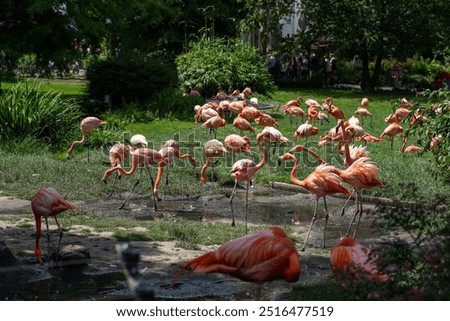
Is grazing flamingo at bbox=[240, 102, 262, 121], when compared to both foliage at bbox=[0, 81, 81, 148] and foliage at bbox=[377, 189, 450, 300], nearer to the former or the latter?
foliage at bbox=[0, 81, 81, 148]

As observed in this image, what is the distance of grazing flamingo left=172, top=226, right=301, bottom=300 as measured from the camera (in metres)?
6.83

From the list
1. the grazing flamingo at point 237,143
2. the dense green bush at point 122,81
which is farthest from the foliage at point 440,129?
the dense green bush at point 122,81

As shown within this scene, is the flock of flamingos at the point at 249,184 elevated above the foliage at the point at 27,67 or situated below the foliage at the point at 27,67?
below

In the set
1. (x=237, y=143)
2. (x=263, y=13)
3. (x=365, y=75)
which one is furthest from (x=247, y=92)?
(x=263, y=13)

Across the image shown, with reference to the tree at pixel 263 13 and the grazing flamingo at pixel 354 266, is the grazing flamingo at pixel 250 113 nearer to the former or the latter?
the grazing flamingo at pixel 354 266

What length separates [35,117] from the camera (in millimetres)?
16406

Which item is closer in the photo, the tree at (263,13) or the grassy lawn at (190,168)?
the grassy lawn at (190,168)

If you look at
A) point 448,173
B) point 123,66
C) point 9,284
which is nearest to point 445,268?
point 9,284

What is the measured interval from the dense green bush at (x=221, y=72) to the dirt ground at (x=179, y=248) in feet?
36.6

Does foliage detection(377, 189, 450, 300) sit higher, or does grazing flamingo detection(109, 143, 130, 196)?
foliage detection(377, 189, 450, 300)

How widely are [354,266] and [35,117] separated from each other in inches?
437

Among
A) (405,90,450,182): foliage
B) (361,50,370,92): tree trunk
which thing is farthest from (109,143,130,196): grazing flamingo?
(361,50,370,92): tree trunk

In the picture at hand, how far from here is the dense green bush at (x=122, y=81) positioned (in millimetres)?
22406

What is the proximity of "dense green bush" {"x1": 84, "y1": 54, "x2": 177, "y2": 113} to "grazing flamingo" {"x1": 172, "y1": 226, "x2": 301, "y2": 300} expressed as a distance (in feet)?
51.0
